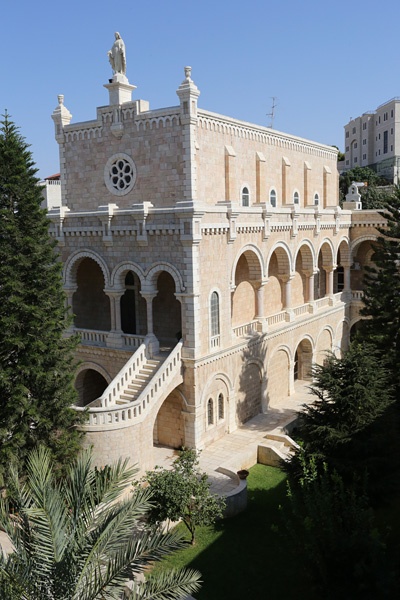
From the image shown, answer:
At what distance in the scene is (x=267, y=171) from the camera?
30.5 meters

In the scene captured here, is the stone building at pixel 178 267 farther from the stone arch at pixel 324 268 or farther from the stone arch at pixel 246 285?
the stone arch at pixel 324 268

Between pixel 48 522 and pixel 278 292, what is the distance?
922 inches

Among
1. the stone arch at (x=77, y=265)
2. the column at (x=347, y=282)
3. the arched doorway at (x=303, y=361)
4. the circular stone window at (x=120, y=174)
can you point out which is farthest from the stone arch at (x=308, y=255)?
the stone arch at (x=77, y=265)

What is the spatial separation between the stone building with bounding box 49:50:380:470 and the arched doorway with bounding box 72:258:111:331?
60mm

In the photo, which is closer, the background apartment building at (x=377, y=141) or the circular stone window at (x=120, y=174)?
the circular stone window at (x=120, y=174)

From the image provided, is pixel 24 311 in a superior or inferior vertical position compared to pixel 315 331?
superior

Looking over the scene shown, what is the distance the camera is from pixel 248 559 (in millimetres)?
16859

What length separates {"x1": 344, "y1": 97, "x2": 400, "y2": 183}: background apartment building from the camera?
87500mm

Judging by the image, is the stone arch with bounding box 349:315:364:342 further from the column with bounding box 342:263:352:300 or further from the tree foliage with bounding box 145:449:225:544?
the tree foliage with bounding box 145:449:225:544

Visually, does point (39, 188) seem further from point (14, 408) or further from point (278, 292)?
point (278, 292)

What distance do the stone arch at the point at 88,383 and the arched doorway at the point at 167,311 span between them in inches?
134

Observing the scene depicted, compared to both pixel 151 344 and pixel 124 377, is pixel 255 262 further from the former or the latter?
pixel 124 377

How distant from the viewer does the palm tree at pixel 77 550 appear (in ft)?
30.1

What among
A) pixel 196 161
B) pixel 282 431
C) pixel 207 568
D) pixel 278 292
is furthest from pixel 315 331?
pixel 207 568
